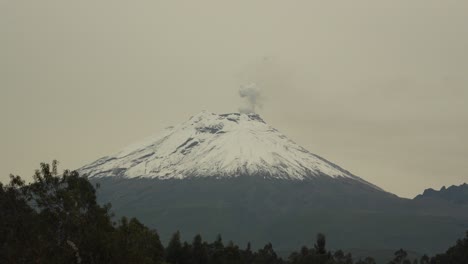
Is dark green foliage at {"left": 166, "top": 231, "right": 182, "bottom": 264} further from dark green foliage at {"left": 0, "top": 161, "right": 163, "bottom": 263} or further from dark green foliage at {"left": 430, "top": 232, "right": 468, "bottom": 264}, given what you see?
dark green foliage at {"left": 0, "top": 161, "right": 163, "bottom": 263}

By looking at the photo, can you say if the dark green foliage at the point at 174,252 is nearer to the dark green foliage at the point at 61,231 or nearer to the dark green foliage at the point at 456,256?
the dark green foliage at the point at 456,256

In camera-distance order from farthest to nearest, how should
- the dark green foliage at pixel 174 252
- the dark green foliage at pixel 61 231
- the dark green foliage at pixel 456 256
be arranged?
1. the dark green foliage at pixel 456 256
2. the dark green foliage at pixel 174 252
3. the dark green foliage at pixel 61 231

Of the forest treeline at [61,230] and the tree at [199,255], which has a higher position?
the tree at [199,255]

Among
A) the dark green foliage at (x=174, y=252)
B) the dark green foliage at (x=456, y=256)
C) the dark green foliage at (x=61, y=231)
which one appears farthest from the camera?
the dark green foliage at (x=456, y=256)

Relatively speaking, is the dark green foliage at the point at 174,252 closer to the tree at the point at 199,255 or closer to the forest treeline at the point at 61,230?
the tree at the point at 199,255

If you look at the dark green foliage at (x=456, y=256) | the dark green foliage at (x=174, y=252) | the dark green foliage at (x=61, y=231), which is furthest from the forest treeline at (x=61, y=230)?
the dark green foliage at (x=456, y=256)

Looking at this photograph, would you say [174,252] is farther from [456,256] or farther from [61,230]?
[61,230]

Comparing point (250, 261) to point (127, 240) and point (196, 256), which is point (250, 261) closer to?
point (196, 256)

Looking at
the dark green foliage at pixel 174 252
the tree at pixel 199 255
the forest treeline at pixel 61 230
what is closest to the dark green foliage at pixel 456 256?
the tree at pixel 199 255

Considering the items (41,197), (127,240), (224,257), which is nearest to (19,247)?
(41,197)

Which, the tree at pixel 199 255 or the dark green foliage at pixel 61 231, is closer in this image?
→ the dark green foliage at pixel 61 231

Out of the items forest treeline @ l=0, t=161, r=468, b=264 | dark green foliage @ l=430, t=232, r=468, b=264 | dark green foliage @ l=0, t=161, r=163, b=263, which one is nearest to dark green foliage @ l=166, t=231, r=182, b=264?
dark green foliage @ l=430, t=232, r=468, b=264

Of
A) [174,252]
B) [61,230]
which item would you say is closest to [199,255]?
[174,252]

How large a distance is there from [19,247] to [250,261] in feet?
299
